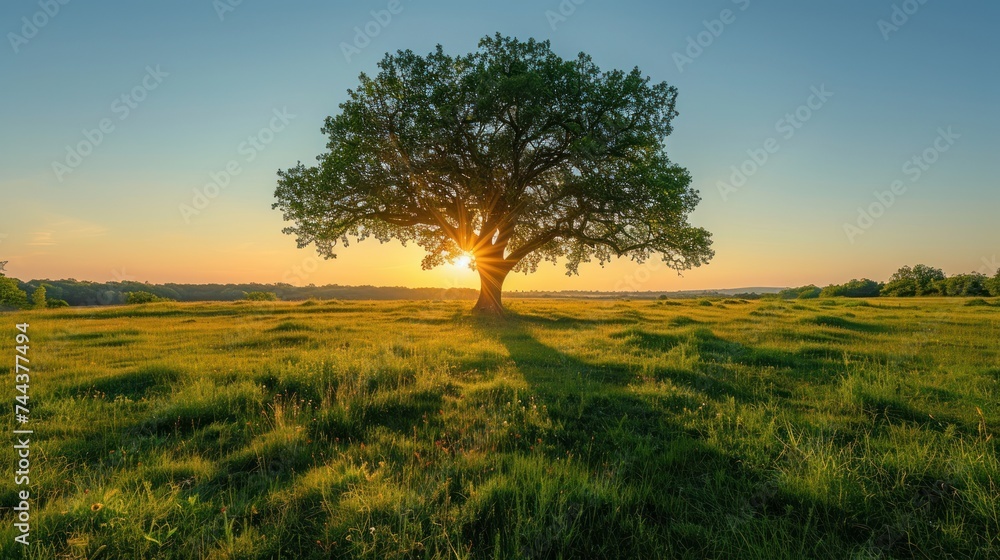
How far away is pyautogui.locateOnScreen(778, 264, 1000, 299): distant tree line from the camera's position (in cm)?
5841

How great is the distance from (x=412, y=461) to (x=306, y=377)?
4.62 m

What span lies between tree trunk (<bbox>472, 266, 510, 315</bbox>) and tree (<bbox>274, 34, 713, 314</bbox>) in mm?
585

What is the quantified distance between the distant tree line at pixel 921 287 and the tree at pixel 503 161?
55.4m

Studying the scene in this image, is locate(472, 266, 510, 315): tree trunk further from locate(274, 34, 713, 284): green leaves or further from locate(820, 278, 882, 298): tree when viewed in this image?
locate(820, 278, 882, 298): tree

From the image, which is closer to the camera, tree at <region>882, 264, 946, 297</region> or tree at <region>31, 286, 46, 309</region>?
tree at <region>31, 286, 46, 309</region>

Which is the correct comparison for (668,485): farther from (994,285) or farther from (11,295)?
(994,285)

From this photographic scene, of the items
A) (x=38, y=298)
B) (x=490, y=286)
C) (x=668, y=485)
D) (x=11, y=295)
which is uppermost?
(x=490, y=286)

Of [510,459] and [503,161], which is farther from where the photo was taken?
[503,161]

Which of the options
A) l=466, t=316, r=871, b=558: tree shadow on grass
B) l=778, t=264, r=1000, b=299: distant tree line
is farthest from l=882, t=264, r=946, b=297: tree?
l=466, t=316, r=871, b=558: tree shadow on grass

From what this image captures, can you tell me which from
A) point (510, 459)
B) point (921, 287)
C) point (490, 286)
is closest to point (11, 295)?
point (490, 286)

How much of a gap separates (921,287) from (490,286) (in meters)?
73.0

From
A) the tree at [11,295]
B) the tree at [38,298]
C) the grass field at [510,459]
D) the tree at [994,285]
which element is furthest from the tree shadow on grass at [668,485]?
the tree at [994,285]

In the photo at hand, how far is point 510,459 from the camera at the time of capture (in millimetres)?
5094

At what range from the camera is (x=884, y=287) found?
69438mm
